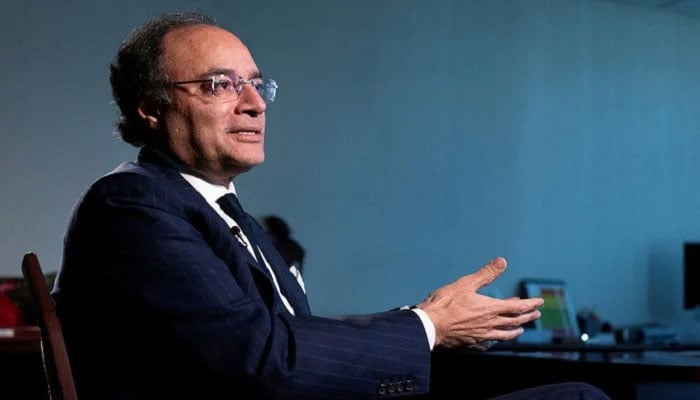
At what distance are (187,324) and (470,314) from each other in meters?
0.48

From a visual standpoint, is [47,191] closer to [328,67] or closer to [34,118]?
[34,118]

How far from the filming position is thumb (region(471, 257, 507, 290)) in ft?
5.09

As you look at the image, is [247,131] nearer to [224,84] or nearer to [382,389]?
[224,84]

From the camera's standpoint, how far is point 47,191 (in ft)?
14.5

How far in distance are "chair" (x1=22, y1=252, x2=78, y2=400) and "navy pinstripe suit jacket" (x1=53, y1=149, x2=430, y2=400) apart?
0.34ft

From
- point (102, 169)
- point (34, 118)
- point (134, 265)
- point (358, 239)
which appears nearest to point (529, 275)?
point (358, 239)

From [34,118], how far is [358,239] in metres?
1.83

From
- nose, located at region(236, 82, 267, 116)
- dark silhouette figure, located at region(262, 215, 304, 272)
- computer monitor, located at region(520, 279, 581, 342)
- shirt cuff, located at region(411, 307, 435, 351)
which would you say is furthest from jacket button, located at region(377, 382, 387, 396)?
computer monitor, located at region(520, 279, 581, 342)

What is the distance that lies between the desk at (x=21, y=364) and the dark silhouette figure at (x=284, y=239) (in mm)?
1285

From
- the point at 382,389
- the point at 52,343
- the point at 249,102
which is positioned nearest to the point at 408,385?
the point at 382,389

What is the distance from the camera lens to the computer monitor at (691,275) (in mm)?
5926

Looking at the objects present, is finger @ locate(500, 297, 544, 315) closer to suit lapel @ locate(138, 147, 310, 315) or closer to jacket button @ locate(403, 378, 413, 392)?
jacket button @ locate(403, 378, 413, 392)

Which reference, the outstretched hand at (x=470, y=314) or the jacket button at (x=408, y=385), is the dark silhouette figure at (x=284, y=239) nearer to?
the outstretched hand at (x=470, y=314)

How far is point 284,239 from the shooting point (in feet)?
15.3
